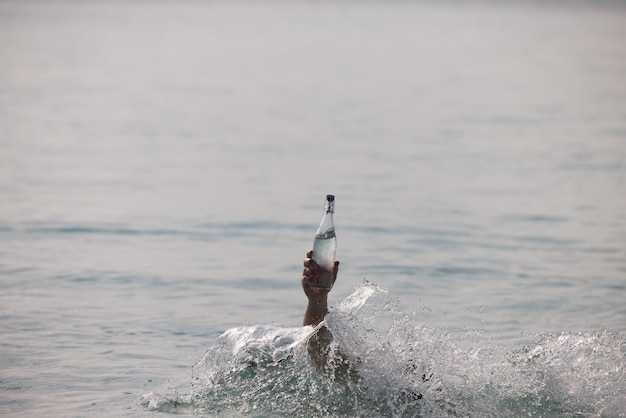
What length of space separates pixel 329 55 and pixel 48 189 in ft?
93.6

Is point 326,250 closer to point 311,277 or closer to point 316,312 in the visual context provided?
point 311,277

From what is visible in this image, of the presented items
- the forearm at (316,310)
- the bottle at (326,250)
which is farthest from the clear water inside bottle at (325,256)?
the forearm at (316,310)

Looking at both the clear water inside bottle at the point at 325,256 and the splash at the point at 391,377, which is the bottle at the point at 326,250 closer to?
the clear water inside bottle at the point at 325,256

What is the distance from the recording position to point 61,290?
11352mm

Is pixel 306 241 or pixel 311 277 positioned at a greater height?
pixel 311 277

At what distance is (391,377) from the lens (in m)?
7.49

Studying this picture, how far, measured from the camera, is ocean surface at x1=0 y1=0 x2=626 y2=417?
7832 millimetres

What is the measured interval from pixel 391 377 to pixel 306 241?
20.7 ft

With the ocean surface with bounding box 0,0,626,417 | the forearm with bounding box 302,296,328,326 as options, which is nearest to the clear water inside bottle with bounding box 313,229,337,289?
the forearm with bounding box 302,296,328,326

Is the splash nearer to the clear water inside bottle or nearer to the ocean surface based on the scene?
the ocean surface

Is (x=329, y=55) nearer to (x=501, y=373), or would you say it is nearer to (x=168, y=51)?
(x=168, y=51)

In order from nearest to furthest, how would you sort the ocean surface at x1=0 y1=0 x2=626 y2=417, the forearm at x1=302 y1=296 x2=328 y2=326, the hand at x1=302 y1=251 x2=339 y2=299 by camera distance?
1. the hand at x1=302 y1=251 x2=339 y2=299
2. the forearm at x1=302 y1=296 x2=328 y2=326
3. the ocean surface at x1=0 y1=0 x2=626 y2=417

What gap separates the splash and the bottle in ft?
0.71

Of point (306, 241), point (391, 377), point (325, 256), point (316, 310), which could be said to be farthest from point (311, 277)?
point (306, 241)
